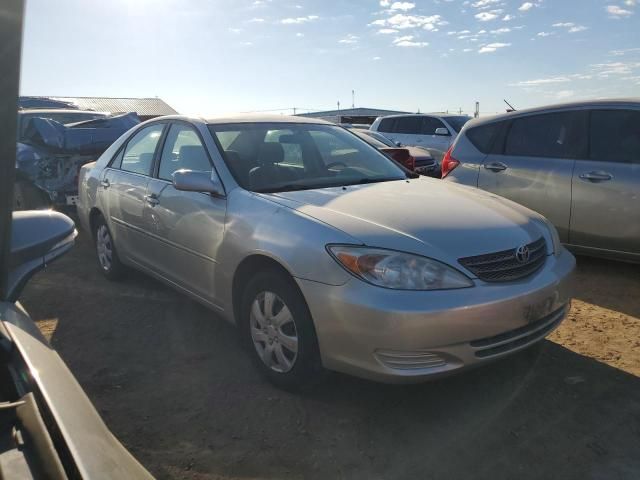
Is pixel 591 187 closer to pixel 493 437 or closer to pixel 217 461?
pixel 493 437

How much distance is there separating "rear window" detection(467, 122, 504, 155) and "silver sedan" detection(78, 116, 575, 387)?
198cm

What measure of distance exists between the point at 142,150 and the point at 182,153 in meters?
0.77

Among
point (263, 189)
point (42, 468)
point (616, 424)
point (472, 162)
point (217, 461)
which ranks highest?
point (472, 162)

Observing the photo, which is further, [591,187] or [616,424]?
[591,187]

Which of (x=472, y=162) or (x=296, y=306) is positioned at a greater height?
(x=472, y=162)

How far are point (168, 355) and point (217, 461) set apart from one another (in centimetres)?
127

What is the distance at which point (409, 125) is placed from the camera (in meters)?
13.5

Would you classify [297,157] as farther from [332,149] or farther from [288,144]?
[332,149]

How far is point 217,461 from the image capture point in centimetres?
257

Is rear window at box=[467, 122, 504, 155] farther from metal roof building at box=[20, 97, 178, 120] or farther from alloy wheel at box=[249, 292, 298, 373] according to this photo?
metal roof building at box=[20, 97, 178, 120]

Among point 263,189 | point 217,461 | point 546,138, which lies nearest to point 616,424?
point 217,461

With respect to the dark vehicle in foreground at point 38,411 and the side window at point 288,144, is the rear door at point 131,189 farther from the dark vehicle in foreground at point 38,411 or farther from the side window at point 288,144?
the dark vehicle in foreground at point 38,411

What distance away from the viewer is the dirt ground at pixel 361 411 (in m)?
2.52

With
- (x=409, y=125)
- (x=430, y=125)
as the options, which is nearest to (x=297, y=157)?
(x=430, y=125)
